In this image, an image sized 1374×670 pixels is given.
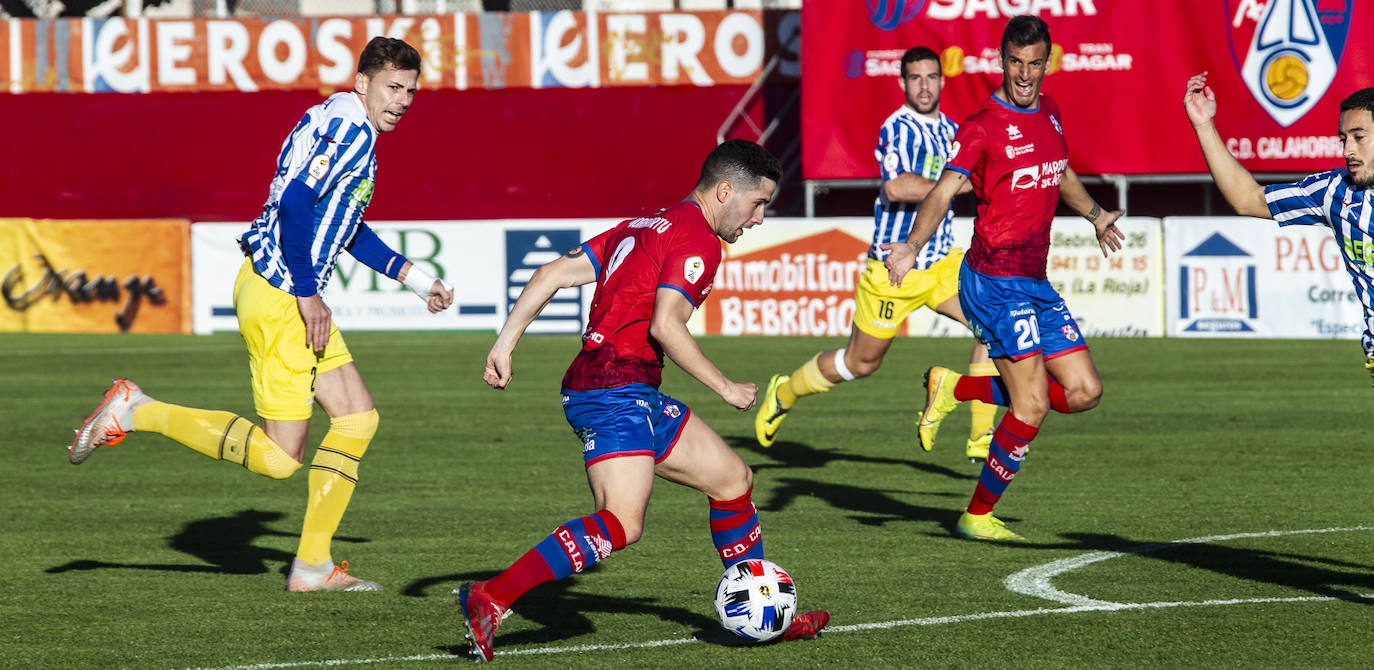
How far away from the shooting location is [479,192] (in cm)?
2936

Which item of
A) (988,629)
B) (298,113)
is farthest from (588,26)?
(988,629)

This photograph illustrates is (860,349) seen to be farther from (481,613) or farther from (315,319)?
(481,613)

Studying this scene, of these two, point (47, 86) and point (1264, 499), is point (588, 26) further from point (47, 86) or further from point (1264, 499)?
point (1264, 499)

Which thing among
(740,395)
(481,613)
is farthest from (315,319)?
(740,395)

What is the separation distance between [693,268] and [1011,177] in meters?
2.89

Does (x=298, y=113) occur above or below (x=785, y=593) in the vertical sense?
above

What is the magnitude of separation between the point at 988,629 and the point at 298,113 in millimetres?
25037

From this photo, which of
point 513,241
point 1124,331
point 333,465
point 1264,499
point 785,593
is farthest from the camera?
point 513,241

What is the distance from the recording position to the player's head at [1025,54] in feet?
25.6

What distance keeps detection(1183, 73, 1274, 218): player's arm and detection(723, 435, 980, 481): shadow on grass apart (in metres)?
3.83

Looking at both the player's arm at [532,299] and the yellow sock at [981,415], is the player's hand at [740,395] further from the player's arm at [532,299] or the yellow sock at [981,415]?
the yellow sock at [981,415]

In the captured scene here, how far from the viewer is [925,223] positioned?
775 cm

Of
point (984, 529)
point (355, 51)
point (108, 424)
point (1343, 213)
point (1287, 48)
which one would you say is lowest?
point (984, 529)

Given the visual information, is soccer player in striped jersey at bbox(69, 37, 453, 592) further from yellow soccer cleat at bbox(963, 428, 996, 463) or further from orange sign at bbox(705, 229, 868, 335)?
orange sign at bbox(705, 229, 868, 335)
